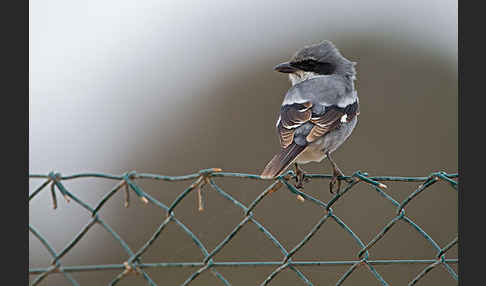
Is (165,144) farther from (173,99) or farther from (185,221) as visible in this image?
(185,221)

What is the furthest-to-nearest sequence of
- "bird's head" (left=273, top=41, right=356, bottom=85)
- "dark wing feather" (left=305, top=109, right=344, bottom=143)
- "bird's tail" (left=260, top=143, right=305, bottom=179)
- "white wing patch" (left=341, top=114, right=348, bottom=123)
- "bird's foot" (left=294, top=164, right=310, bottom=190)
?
1. "bird's head" (left=273, top=41, right=356, bottom=85)
2. "white wing patch" (left=341, top=114, right=348, bottom=123)
3. "dark wing feather" (left=305, top=109, right=344, bottom=143)
4. "bird's foot" (left=294, top=164, right=310, bottom=190)
5. "bird's tail" (left=260, top=143, right=305, bottom=179)

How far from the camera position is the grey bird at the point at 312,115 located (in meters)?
3.94

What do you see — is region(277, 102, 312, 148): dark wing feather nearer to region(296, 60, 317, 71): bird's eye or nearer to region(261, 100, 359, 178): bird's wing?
region(261, 100, 359, 178): bird's wing

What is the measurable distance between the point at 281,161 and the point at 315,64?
174 centimetres

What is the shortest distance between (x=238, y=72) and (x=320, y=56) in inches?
250

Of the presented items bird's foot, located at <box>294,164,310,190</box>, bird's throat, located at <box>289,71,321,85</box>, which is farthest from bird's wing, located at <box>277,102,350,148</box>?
bird's throat, located at <box>289,71,321,85</box>

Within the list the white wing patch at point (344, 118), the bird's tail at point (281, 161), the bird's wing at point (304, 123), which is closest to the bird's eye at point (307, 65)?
the bird's wing at point (304, 123)

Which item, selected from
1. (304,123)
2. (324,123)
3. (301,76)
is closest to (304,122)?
(304,123)

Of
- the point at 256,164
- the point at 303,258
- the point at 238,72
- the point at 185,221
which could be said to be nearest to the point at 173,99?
the point at 238,72

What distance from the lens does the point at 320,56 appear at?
512 cm

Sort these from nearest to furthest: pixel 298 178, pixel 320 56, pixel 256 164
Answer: pixel 298 178 < pixel 320 56 < pixel 256 164

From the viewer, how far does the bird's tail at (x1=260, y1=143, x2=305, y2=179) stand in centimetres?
326

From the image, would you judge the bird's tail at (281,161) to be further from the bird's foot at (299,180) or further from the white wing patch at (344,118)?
the white wing patch at (344,118)

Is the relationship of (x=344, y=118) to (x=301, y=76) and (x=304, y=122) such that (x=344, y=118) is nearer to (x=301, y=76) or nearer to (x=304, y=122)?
(x=304, y=122)
